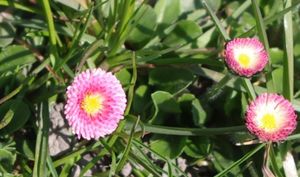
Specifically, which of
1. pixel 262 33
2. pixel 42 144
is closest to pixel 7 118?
pixel 42 144

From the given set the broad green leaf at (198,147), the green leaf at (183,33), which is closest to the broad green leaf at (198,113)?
the broad green leaf at (198,147)

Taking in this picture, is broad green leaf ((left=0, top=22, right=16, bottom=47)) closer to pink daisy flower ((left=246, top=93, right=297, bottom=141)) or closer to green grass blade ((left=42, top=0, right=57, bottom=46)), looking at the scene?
green grass blade ((left=42, top=0, right=57, bottom=46))

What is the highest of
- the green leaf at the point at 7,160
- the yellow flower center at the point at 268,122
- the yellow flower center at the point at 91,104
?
the yellow flower center at the point at 268,122

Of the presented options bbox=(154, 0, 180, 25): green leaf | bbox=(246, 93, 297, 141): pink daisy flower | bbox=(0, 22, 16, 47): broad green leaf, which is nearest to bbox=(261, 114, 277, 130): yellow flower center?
bbox=(246, 93, 297, 141): pink daisy flower

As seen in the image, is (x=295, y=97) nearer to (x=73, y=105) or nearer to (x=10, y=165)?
(x=73, y=105)

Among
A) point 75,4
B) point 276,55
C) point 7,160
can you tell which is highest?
point 276,55

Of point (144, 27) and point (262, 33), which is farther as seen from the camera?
point (144, 27)

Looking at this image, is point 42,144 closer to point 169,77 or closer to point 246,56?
point 169,77

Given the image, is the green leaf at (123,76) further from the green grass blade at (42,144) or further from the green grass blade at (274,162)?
the green grass blade at (274,162)
